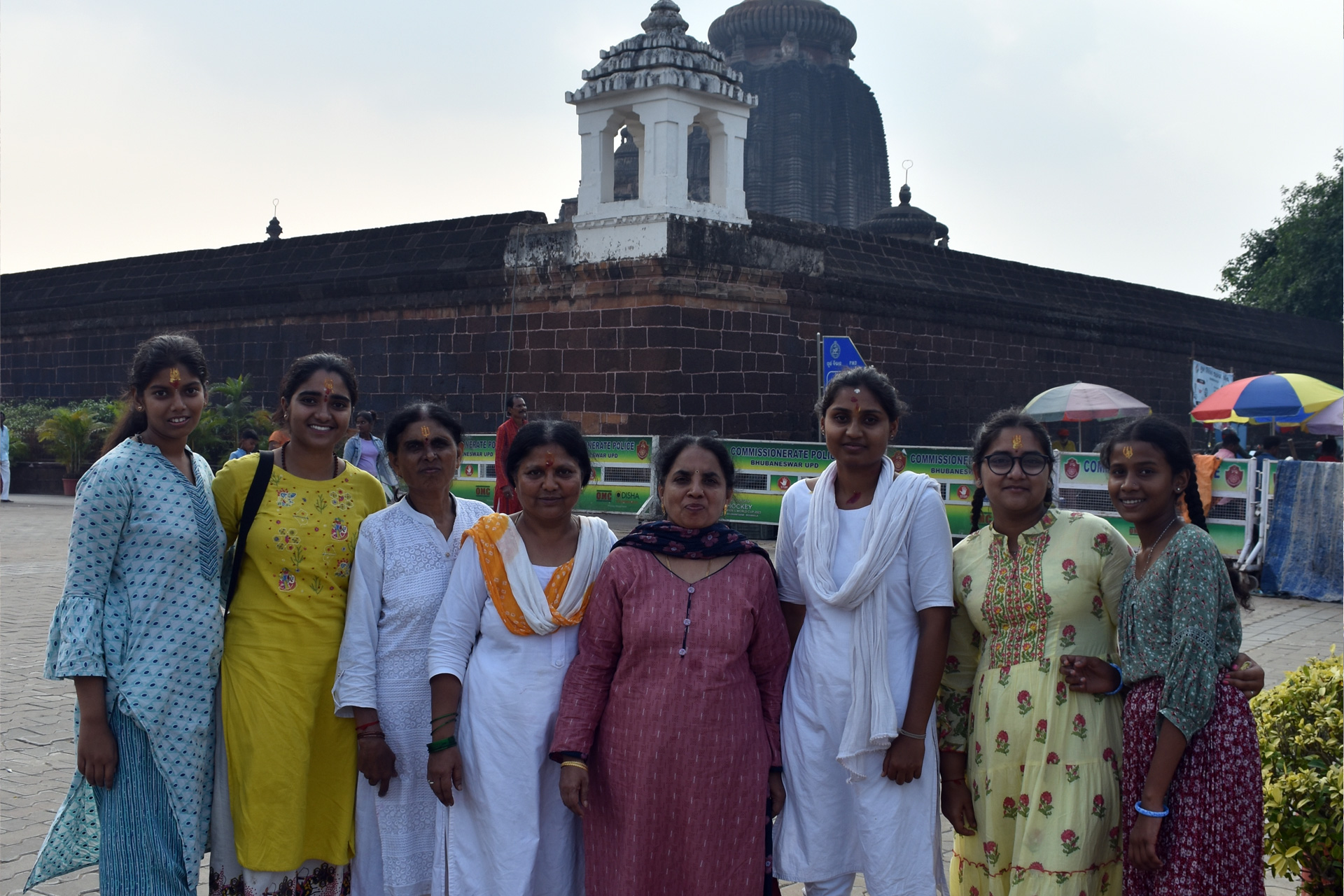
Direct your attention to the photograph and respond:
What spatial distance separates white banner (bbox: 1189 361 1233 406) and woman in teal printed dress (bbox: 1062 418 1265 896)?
17816mm

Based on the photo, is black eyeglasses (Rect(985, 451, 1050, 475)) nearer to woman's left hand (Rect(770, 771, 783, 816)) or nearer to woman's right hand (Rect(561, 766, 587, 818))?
woman's left hand (Rect(770, 771, 783, 816))

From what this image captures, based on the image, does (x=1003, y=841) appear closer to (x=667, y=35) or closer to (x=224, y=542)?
(x=224, y=542)

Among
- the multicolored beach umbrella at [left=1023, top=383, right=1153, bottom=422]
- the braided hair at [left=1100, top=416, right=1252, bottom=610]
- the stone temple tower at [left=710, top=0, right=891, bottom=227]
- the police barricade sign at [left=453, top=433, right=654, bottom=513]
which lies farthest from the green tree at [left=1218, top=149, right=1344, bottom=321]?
the braided hair at [left=1100, top=416, right=1252, bottom=610]

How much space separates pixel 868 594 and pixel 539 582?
2.40 ft

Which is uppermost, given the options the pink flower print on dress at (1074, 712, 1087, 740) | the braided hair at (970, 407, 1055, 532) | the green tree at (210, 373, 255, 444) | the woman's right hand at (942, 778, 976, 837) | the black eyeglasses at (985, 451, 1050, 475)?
the green tree at (210, 373, 255, 444)

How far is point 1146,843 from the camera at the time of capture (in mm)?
2281

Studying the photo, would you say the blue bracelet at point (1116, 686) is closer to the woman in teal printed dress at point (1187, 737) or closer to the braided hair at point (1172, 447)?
the woman in teal printed dress at point (1187, 737)

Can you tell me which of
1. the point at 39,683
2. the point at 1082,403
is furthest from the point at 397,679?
the point at 1082,403

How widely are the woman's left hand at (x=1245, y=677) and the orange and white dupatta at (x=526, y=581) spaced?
4.45 feet

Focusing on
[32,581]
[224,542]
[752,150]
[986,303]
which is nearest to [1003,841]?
[224,542]

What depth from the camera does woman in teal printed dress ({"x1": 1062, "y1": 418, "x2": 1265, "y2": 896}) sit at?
2.25 m

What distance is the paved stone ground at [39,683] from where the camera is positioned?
3.47 metres

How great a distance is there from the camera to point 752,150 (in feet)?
85.5

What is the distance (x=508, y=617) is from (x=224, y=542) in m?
0.70
